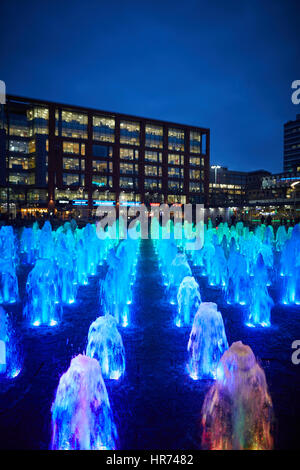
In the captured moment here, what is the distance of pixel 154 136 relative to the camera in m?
76.6

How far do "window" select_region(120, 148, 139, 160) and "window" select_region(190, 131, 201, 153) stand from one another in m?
16.0

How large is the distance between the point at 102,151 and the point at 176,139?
20.4 meters

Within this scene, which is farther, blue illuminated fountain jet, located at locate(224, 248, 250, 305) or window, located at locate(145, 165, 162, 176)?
window, located at locate(145, 165, 162, 176)

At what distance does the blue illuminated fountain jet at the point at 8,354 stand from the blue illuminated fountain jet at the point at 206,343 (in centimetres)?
286

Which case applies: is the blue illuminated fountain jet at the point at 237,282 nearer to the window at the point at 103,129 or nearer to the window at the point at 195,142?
the window at the point at 103,129

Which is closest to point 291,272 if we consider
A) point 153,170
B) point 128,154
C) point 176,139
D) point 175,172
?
point 128,154

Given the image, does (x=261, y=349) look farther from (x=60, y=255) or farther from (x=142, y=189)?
(x=142, y=189)

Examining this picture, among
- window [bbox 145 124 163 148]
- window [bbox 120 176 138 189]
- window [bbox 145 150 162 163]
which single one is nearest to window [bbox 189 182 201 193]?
window [bbox 145 150 162 163]

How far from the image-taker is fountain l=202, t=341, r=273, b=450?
11.3ft

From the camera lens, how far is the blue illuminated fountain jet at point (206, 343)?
5.14 meters

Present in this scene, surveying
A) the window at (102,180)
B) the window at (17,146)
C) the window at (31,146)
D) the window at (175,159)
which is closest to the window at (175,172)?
the window at (175,159)

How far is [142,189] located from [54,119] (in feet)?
79.2

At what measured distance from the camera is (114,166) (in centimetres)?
7088

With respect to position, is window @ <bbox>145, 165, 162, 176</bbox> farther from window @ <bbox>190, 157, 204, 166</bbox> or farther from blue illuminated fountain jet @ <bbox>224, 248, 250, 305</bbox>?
blue illuminated fountain jet @ <bbox>224, 248, 250, 305</bbox>
